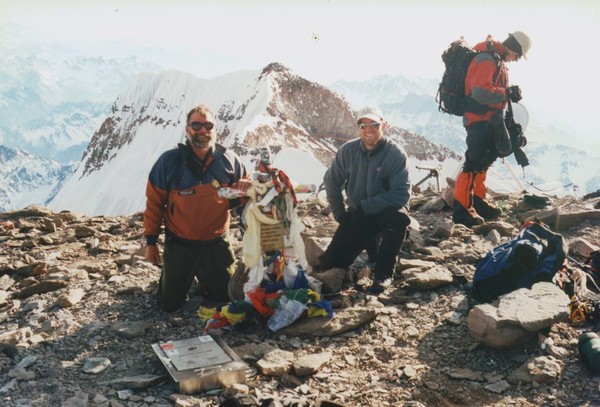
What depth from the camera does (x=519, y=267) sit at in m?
5.27

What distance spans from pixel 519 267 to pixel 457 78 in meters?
3.87

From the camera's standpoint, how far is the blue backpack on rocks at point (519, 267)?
5.26 meters

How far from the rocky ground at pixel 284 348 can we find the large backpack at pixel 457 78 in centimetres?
228

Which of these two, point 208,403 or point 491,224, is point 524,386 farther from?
point 491,224

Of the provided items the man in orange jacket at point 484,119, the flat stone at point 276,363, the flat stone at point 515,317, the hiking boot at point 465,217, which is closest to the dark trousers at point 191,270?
the flat stone at point 276,363

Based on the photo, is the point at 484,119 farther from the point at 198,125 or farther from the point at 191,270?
the point at 191,270

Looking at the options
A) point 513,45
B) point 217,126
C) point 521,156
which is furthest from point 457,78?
point 217,126

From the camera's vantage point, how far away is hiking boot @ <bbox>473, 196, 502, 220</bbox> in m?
8.76

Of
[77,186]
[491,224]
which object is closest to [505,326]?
[491,224]

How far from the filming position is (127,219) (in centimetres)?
1045

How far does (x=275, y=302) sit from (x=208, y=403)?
148 centimetres

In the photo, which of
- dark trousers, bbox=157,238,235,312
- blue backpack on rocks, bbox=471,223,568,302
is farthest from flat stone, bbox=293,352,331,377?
blue backpack on rocks, bbox=471,223,568,302

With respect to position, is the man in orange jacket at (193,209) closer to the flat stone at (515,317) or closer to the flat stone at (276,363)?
the flat stone at (276,363)

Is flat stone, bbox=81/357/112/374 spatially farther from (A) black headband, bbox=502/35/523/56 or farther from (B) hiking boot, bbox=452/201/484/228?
(A) black headband, bbox=502/35/523/56
